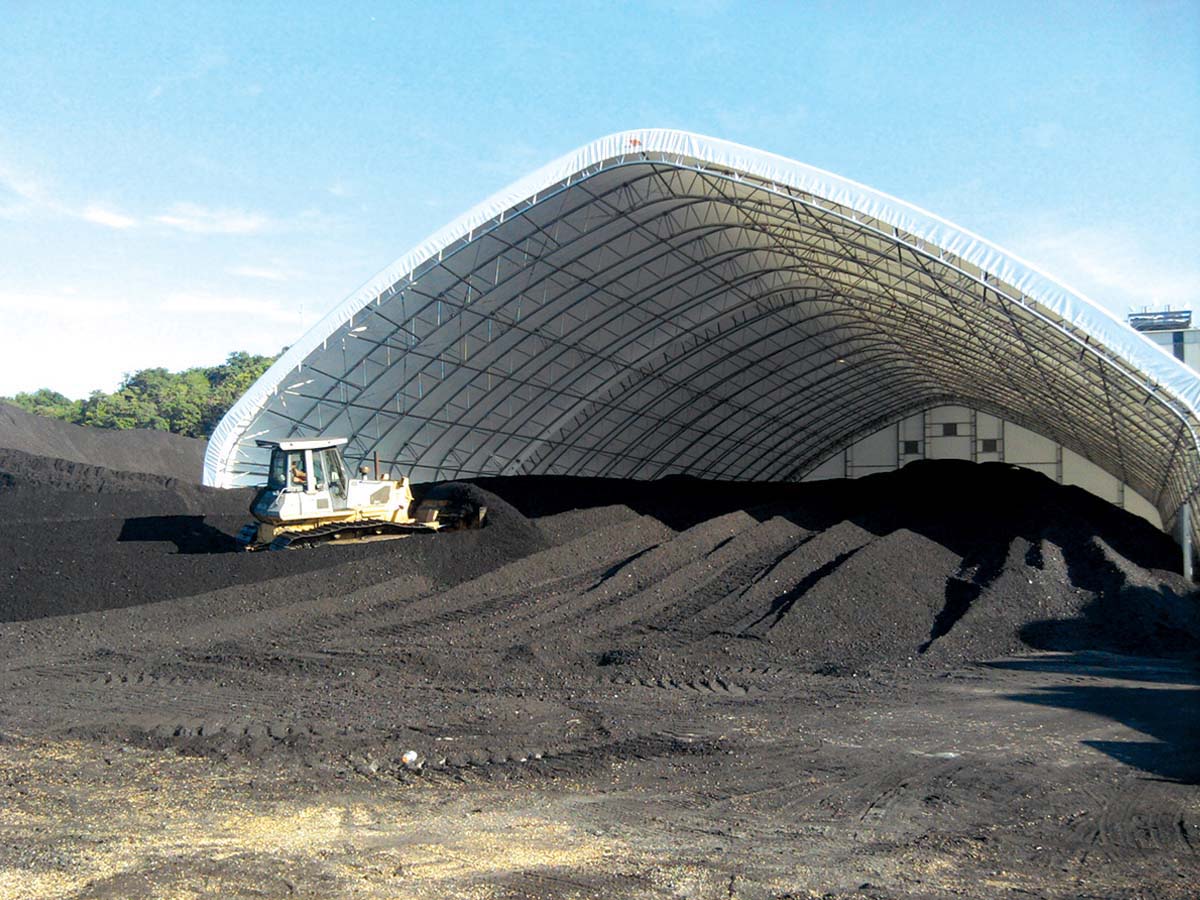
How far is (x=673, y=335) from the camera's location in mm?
31359

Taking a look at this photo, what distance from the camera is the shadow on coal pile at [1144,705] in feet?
29.8

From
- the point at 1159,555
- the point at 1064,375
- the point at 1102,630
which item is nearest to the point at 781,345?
the point at 1064,375

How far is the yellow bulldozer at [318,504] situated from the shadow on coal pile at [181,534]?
2.05 ft

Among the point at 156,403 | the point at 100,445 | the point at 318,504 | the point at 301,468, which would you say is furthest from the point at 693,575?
the point at 156,403

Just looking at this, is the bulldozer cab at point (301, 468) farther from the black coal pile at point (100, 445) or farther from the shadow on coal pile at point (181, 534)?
the black coal pile at point (100, 445)

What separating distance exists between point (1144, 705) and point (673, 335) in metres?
21.2

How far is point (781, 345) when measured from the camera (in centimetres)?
3550

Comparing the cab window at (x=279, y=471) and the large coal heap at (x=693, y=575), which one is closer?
the large coal heap at (x=693, y=575)

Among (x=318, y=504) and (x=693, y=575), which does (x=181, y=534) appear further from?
(x=693, y=575)

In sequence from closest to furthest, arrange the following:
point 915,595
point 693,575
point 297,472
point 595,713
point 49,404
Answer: point 595,713 → point 915,595 → point 693,575 → point 297,472 → point 49,404

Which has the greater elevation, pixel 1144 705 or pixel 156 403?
pixel 156 403

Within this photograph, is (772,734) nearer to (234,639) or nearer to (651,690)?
(651,690)

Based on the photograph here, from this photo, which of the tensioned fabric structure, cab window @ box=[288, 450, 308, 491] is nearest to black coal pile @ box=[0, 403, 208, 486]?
the tensioned fabric structure

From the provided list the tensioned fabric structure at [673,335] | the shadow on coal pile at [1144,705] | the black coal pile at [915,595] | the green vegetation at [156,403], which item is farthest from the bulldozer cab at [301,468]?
the green vegetation at [156,403]
